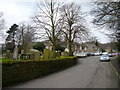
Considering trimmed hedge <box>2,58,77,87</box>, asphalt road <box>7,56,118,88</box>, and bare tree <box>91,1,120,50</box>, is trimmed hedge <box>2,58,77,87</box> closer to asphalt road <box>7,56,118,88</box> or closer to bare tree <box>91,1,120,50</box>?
asphalt road <box>7,56,118,88</box>

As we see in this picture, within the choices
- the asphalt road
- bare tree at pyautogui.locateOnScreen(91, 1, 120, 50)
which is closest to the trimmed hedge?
the asphalt road

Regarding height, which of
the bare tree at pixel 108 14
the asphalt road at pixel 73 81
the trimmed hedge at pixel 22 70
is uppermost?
the bare tree at pixel 108 14

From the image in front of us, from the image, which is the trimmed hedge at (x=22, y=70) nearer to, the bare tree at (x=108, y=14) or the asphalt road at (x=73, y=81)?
the asphalt road at (x=73, y=81)

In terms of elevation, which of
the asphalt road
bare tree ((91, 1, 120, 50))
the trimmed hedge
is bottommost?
the asphalt road

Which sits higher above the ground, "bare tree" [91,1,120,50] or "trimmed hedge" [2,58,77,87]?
"bare tree" [91,1,120,50]

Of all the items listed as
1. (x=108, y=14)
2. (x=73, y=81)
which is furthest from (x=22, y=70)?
(x=108, y=14)

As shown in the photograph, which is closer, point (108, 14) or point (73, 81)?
point (73, 81)

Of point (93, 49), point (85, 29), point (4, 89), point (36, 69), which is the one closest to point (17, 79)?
point (4, 89)

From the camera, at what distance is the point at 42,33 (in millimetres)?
25641

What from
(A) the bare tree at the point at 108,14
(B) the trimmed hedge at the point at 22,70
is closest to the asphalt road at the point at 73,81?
(B) the trimmed hedge at the point at 22,70

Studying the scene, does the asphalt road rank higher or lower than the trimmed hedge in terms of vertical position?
lower

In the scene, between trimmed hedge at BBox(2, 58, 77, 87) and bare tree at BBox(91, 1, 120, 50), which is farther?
bare tree at BBox(91, 1, 120, 50)

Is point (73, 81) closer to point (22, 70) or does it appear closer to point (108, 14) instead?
point (22, 70)

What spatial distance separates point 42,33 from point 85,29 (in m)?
10.4
